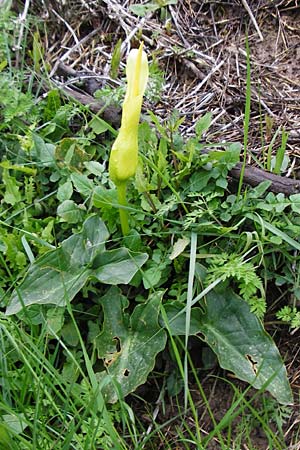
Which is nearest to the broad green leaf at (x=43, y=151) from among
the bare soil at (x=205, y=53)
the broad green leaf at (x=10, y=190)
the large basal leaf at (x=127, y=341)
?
the broad green leaf at (x=10, y=190)

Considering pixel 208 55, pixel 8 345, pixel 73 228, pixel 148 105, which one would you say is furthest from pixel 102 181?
pixel 208 55

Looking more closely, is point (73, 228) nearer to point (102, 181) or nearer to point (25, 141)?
point (102, 181)

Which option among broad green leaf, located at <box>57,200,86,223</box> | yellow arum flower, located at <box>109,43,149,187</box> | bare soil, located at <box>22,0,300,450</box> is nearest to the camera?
yellow arum flower, located at <box>109,43,149,187</box>

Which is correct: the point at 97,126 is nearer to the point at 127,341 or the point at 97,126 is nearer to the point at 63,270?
the point at 63,270

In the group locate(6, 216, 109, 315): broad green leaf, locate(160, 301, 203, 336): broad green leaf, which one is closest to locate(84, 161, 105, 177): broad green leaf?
locate(6, 216, 109, 315): broad green leaf

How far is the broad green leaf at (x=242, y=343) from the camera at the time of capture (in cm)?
155

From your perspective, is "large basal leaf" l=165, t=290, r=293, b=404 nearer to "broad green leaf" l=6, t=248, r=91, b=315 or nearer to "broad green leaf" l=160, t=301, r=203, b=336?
"broad green leaf" l=160, t=301, r=203, b=336

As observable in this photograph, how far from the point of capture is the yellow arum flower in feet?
4.82

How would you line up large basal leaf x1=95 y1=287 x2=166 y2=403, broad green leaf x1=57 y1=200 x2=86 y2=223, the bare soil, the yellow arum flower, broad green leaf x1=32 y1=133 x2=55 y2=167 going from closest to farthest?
the yellow arum flower, large basal leaf x1=95 y1=287 x2=166 y2=403, broad green leaf x1=57 y1=200 x2=86 y2=223, broad green leaf x1=32 y1=133 x2=55 y2=167, the bare soil

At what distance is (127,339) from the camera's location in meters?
1.65

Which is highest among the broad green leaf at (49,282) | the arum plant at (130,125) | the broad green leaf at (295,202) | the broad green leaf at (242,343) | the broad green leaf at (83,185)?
the arum plant at (130,125)

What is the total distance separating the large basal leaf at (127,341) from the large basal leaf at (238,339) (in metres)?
0.05

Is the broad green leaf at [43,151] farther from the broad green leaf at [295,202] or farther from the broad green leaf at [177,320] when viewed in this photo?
the broad green leaf at [295,202]

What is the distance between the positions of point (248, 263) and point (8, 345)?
61 centimetres
